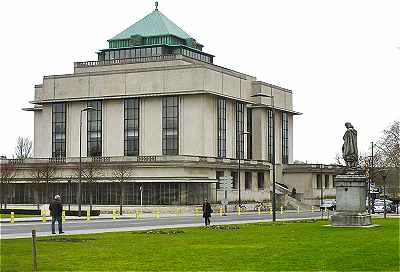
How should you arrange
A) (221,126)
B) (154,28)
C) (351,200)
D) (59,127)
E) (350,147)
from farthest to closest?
(154,28)
(59,127)
(221,126)
(350,147)
(351,200)

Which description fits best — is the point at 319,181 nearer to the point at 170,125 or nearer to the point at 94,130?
the point at 170,125

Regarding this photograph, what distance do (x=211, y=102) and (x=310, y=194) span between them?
24.1 metres

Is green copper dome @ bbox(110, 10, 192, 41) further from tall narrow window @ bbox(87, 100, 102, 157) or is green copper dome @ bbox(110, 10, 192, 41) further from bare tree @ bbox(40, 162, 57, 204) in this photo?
bare tree @ bbox(40, 162, 57, 204)

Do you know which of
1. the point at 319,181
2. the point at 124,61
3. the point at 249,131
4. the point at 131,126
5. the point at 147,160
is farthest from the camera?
the point at 319,181

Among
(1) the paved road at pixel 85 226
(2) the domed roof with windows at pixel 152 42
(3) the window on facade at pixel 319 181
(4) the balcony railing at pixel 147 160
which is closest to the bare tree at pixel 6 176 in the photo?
(4) the balcony railing at pixel 147 160

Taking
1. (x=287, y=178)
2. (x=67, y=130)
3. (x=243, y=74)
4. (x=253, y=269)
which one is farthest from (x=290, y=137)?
(x=253, y=269)

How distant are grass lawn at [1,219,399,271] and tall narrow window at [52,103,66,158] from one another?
76.1m

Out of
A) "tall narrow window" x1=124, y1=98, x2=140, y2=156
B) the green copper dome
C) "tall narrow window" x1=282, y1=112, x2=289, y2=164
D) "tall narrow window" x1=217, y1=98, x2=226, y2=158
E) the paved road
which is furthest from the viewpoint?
"tall narrow window" x1=282, y1=112, x2=289, y2=164

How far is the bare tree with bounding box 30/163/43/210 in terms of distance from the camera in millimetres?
91294

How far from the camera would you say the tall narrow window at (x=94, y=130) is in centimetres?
10550

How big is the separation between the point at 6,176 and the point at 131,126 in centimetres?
1983

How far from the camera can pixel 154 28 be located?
114688mm

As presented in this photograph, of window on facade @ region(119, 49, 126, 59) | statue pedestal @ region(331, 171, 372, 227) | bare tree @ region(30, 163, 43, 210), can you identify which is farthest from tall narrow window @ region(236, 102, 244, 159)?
statue pedestal @ region(331, 171, 372, 227)

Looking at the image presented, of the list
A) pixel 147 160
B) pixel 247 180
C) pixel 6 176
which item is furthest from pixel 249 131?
pixel 6 176
